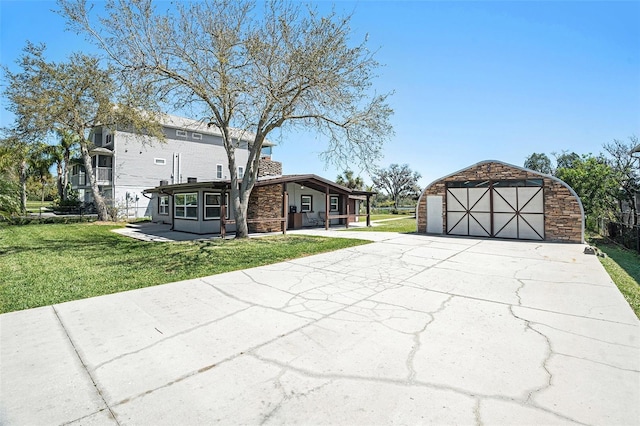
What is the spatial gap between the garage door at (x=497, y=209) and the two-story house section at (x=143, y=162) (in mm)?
15625

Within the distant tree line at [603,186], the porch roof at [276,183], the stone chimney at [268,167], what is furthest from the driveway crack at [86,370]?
the stone chimney at [268,167]

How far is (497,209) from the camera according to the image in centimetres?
1488

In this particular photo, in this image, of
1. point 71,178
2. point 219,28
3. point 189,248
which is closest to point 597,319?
point 189,248

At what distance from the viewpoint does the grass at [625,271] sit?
17.9ft

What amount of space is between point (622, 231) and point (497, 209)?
193 inches

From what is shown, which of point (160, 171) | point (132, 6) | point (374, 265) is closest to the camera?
point (374, 265)

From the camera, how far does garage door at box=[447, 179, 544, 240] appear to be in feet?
45.8

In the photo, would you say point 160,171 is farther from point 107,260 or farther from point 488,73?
point 488,73

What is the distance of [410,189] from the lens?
176 ft

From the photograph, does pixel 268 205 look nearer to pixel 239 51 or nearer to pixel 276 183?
pixel 276 183

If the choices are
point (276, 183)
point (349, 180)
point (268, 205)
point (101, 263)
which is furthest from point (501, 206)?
point (349, 180)

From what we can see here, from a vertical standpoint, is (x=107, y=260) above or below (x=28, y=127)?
below

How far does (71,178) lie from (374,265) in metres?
35.4

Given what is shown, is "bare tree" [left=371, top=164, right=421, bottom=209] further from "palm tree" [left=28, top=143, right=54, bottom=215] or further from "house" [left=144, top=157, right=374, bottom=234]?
"palm tree" [left=28, top=143, right=54, bottom=215]
